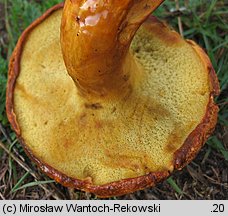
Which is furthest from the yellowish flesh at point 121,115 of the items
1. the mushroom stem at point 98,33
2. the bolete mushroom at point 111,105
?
the mushroom stem at point 98,33

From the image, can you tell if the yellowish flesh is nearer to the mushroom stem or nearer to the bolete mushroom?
the bolete mushroom

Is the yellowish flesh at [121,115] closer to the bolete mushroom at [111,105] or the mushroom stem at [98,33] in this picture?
the bolete mushroom at [111,105]

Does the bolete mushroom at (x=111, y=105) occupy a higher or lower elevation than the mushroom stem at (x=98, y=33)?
lower

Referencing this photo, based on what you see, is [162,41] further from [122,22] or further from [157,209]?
[157,209]

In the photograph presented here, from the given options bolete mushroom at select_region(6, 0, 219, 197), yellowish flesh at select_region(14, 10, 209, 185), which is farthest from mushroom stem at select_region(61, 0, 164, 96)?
yellowish flesh at select_region(14, 10, 209, 185)

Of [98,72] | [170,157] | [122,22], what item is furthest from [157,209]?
[122,22]

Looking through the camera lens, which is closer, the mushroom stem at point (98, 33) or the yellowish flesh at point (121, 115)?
the mushroom stem at point (98, 33)
